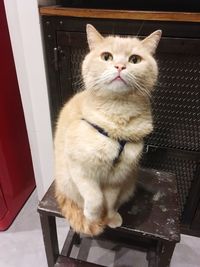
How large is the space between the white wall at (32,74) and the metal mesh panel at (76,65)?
0.11 meters

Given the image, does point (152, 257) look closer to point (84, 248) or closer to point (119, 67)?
point (84, 248)

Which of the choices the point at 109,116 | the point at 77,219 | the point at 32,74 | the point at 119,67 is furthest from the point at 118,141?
the point at 32,74

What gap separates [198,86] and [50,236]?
72 cm

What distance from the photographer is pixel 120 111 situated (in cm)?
65

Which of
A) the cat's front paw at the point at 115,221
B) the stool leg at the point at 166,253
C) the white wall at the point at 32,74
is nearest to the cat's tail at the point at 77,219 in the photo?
the cat's front paw at the point at 115,221

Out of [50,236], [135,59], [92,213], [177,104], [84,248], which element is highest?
[135,59]

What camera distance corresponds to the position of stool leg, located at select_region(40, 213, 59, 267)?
2.91 ft

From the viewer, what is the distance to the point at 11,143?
1.24 m

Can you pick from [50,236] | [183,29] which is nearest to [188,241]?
[50,236]

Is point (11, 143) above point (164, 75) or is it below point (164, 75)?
below

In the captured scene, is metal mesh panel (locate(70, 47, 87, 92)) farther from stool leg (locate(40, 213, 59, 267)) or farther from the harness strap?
stool leg (locate(40, 213, 59, 267))

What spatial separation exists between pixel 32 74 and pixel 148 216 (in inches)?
25.0

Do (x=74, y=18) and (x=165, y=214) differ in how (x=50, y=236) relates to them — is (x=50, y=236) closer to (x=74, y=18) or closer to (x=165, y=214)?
(x=165, y=214)

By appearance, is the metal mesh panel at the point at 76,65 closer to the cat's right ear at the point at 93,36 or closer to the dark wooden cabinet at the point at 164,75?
the dark wooden cabinet at the point at 164,75
